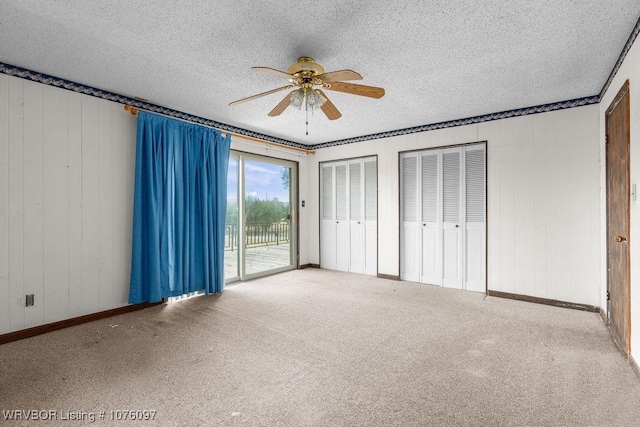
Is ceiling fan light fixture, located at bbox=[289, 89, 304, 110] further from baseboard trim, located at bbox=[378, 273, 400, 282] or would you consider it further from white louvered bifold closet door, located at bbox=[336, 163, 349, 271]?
baseboard trim, located at bbox=[378, 273, 400, 282]

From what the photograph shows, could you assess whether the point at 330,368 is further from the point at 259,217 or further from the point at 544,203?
the point at 259,217

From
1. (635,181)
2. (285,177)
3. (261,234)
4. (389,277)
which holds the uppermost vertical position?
(285,177)

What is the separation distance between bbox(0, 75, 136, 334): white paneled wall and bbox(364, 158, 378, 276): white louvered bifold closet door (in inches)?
A: 140

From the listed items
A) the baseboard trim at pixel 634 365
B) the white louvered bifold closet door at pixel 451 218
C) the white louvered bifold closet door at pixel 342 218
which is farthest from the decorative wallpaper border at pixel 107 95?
the baseboard trim at pixel 634 365

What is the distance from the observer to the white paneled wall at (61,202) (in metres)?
2.94

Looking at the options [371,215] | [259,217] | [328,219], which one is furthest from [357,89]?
[328,219]

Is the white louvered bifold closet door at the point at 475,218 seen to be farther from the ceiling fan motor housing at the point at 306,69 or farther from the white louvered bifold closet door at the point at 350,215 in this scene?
the ceiling fan motor housing at the point at 306,69

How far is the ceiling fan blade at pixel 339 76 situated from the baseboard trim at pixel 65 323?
3303 mm

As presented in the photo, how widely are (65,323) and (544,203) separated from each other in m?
5.45

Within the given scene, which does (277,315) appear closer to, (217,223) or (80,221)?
(217,223)

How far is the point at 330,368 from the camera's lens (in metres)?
2.44

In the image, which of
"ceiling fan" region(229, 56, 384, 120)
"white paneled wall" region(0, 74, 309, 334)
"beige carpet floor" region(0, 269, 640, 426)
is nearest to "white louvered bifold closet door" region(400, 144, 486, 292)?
"beige carpet floor" region(0, 269, 640, 426)

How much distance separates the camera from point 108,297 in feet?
11.9

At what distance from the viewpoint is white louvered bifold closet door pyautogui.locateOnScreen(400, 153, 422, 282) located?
5156mm
